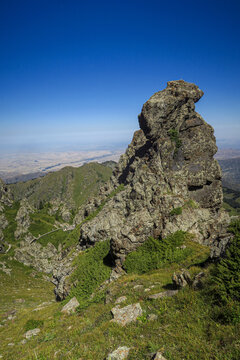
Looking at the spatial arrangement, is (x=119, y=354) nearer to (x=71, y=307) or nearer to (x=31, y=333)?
(x=71, y=307)

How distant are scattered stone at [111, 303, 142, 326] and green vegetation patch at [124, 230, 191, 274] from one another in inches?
299

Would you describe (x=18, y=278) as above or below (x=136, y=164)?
below

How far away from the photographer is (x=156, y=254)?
1944 cm

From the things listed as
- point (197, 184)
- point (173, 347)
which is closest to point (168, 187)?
point (197, 184)

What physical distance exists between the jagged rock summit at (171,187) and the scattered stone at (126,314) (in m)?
10.1

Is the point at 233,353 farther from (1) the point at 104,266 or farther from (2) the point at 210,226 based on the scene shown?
(2) the point at 210,226

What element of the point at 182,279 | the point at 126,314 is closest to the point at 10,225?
the point at 126,314

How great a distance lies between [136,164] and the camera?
5628 cm

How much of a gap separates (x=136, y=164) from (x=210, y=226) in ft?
108

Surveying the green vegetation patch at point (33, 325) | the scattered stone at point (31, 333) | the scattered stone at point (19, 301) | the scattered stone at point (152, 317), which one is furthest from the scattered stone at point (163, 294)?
the scattered stone at point (19, 301)

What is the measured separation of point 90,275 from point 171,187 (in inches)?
844

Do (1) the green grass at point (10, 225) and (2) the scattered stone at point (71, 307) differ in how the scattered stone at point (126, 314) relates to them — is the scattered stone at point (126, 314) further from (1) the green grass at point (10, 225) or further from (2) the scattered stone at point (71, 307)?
(1) the green grass at point (10, 225)

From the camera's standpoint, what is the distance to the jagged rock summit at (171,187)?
79.0 feet

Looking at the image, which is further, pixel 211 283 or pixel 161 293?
pixel 161 293
